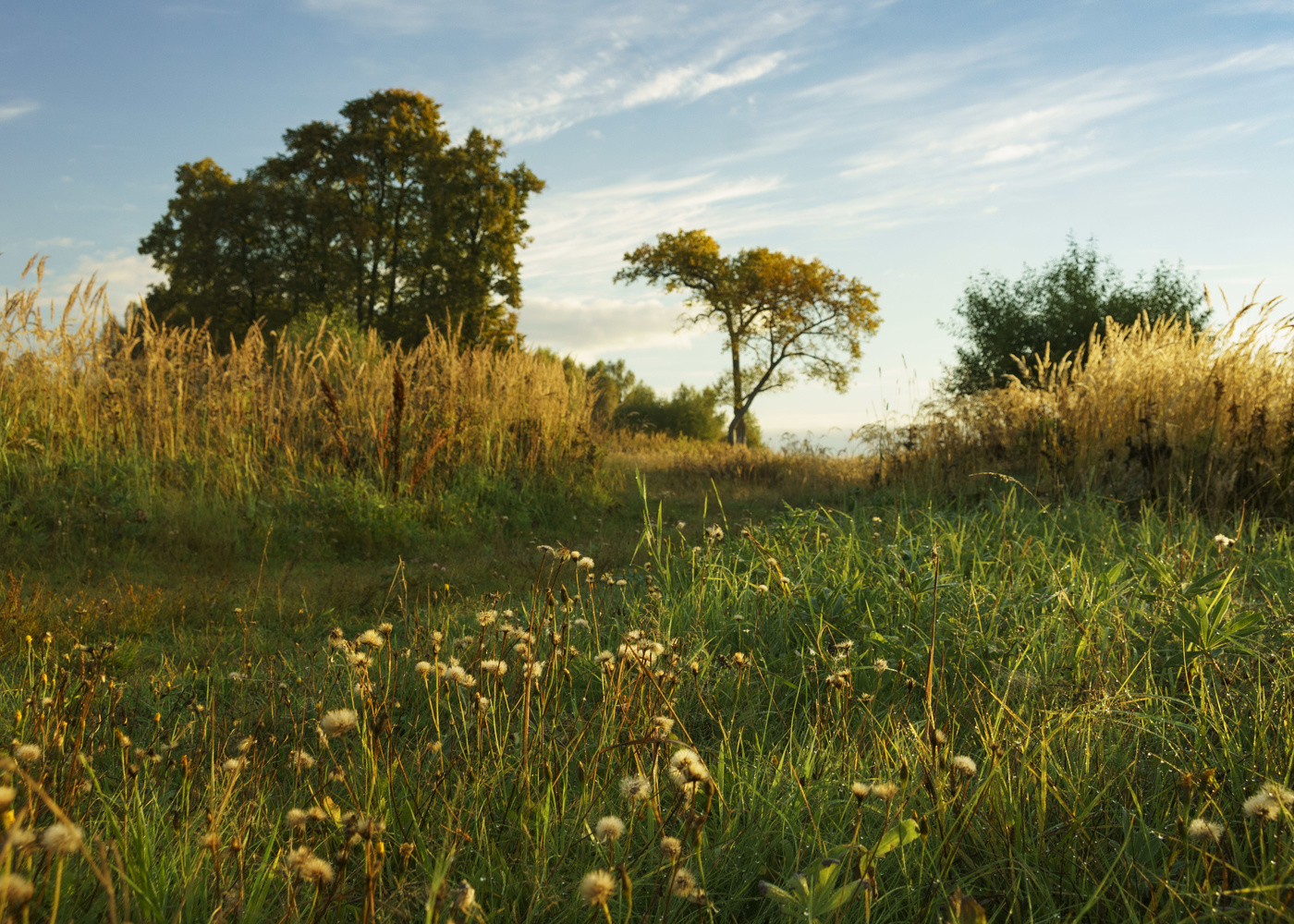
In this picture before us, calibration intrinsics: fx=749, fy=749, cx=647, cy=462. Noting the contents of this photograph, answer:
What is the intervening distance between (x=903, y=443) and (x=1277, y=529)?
3.98m

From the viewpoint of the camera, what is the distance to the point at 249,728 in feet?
7.67

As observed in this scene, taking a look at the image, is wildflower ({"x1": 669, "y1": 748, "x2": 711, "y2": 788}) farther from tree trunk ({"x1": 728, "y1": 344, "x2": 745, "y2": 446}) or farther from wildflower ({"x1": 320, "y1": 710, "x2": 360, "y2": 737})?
tree trunk ({"x1": 728, "y1": 344, "x2": 745, "y2": 446})

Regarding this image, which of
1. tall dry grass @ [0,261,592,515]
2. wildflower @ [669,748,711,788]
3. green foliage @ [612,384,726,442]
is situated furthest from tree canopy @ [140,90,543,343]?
wildflower @ [669,748,711,788]

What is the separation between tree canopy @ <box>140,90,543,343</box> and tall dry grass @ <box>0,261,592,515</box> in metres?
15.0

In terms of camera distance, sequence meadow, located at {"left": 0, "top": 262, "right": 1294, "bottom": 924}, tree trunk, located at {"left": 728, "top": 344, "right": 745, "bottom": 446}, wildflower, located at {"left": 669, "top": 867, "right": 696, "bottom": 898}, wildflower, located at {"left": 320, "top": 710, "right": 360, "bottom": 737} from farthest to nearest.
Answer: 1. tree trunk, located at {"left": 728, "top": 344, "right": 745, "bottom": 446}
2. meadow, located at {"left": 0, "top": 262, "right": 1294, "bottom": 924}
3. wildflower, located at {"left": 320, "top": 710, "right": 360, "bottom": 737}
4. wildflower, located at {"left": 669, "top": 867, "right": 696, "bottom": 898}


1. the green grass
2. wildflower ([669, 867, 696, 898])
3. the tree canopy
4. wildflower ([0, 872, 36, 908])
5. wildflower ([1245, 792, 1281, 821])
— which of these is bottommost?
the green grass

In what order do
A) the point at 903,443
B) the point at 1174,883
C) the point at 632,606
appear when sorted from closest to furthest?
the point at 1174,883
the point at 632,606
the point at 903,443

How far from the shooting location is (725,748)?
1.83 m

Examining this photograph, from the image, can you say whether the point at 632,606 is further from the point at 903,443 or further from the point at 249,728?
the point at 903,443

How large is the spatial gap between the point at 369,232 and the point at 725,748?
2284 centimetres

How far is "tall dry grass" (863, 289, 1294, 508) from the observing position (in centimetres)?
550

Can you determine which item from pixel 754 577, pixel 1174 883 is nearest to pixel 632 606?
pixel 754 577

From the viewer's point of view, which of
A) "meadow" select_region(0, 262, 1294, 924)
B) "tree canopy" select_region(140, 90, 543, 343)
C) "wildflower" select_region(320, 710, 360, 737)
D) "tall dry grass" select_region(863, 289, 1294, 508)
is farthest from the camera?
"tree canopy" select_region(140, 90, 543, 343)

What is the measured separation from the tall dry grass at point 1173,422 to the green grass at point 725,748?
168 cm
